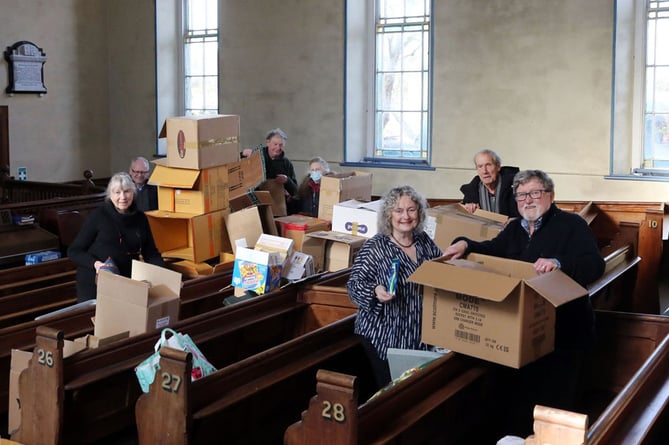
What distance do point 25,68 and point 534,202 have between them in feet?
26.4

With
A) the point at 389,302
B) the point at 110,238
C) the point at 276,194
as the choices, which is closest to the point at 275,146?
the point at 276,194

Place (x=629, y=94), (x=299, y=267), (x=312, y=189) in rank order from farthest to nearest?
(x=629, y=94)
(x=312, y=189)
(x=299, y=267)

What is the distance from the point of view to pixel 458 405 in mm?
3414

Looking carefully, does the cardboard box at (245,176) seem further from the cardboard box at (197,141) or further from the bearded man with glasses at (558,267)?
the bearded man with glasses at (558,267)

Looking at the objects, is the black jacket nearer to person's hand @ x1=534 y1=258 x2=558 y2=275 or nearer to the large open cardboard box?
the large open cardboard box

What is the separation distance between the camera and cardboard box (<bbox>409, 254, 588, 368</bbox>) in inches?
122

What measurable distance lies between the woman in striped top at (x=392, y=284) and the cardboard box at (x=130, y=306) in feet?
2.98

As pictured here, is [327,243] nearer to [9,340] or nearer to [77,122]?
[9,340]

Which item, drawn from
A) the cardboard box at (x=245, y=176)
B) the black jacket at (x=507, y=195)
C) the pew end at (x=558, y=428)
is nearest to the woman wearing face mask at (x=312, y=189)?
the cardboard box at (x=245, y=176)

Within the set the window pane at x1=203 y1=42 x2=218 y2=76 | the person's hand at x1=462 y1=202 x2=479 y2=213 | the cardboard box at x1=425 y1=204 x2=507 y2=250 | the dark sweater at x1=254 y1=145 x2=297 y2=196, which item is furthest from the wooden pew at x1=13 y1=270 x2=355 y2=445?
the window pane at x1=203 y1=42 x2=218 y2=76

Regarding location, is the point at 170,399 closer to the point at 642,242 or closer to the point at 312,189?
the point at 312,189

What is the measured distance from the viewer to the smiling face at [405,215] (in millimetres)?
3766

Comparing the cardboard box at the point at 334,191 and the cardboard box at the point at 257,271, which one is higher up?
the cardboard box at the point at 334,191

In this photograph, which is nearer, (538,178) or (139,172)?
(538,178)
